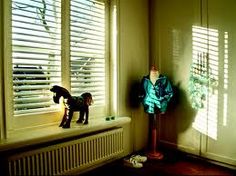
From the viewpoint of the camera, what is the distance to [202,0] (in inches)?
117

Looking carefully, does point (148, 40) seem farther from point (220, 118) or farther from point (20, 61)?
point (20, 61)

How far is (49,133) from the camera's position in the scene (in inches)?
85.7

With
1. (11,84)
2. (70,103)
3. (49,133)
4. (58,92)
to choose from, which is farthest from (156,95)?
(11,84)

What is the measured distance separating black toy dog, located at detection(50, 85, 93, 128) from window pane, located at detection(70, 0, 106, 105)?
0.68 feet

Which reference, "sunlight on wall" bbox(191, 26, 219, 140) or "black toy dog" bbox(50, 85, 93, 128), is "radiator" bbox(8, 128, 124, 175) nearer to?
"black toy dog" bbox(50, 85, 93, 128)

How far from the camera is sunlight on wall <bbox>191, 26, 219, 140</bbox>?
2898mm

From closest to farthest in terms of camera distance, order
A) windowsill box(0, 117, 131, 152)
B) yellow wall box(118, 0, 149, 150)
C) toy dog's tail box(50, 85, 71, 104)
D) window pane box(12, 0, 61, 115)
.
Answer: windowsill box(0, 117, 131, 152) → window pane box(12, 0, 61, 115) → toy dog's tail box(50, 85, 71, 104) → yellow wall box(118, 0, 149, 150)

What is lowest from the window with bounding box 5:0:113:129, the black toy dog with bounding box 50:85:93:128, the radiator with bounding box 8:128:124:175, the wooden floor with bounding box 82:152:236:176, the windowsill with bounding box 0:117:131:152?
the wooden floor with bounding box 82:152:236:176

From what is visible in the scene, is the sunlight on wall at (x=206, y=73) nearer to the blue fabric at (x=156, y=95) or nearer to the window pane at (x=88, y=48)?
the blue fabric at (x=156, y=95)

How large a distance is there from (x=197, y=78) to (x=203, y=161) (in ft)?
3.38

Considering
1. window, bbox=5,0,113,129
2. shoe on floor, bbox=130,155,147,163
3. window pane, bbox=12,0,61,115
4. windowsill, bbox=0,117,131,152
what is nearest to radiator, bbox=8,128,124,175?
windowsill, bbox=0,117,131,152

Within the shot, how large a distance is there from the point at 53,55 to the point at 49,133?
773 mm

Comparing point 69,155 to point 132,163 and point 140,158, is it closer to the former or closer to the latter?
point 132,163

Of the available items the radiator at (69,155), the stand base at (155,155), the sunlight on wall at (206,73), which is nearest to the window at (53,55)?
the radiator at (69,155)
